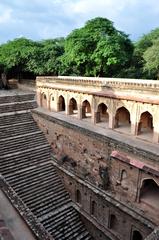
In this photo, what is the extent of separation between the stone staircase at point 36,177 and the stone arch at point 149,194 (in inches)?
173

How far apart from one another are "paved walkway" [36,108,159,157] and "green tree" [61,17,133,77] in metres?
7.67

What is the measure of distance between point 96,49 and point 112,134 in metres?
11.7

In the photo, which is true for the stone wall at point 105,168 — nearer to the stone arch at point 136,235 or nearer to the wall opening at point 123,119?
the stone arch at point 136,235

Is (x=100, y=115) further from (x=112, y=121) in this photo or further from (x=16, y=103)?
(x=16, y=103)

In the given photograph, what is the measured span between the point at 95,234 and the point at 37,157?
231 inches

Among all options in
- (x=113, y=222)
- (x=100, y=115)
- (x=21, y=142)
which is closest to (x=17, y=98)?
(x=21, y=142)

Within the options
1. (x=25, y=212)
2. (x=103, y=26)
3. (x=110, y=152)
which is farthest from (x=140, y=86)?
(x=103, y=26)

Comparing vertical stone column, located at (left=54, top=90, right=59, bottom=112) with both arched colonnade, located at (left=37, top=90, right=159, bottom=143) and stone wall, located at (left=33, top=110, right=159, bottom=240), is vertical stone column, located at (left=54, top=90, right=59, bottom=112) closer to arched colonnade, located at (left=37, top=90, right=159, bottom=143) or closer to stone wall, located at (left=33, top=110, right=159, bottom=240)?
arched colonnade, located at (left=37, top=90, right=159, bottom=143)

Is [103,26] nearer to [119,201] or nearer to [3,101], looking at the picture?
[3,101]

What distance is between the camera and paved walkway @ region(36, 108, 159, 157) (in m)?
9.98

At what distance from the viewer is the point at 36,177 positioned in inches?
554

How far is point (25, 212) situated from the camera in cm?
679

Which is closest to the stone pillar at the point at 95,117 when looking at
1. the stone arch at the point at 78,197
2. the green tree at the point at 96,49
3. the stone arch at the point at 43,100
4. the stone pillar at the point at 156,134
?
the stone pillar at the point at 156,134

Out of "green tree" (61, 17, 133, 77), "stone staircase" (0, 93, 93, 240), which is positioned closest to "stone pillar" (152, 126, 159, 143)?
"stone staircase" (0, 93, 93, 240)
